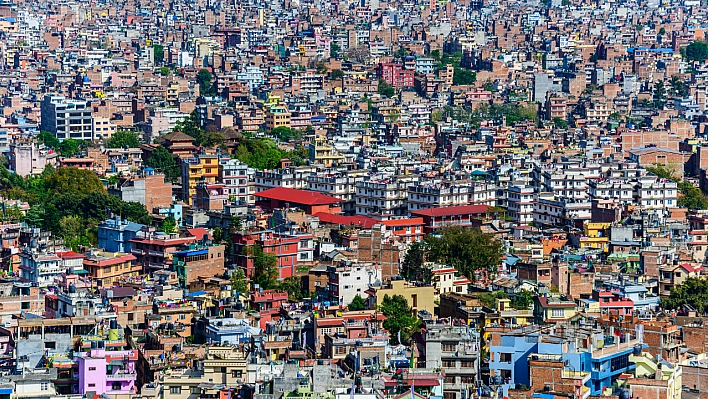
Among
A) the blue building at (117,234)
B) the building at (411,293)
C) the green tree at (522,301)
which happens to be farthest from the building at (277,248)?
the green tree at (522,301)

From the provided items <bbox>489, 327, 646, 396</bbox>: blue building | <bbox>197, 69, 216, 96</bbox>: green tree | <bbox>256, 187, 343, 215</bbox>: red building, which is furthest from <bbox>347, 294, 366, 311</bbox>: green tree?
<bbox>197, 69, 216, 96</bbox>: green tree

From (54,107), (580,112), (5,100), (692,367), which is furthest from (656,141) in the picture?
(692,367)

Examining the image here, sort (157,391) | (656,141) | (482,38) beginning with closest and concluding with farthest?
(157,391) → (656,141) → (482,38)

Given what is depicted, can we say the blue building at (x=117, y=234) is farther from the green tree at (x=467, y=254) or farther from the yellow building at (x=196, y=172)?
the yellow building at (x=196, y=172)

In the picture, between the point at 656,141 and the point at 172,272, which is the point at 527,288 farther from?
the point at 656,141

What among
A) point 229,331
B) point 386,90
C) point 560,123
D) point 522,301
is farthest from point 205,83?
point 229,331

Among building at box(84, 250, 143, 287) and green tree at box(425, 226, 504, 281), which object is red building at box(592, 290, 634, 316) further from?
building at box(84, 250, 143, 287)
